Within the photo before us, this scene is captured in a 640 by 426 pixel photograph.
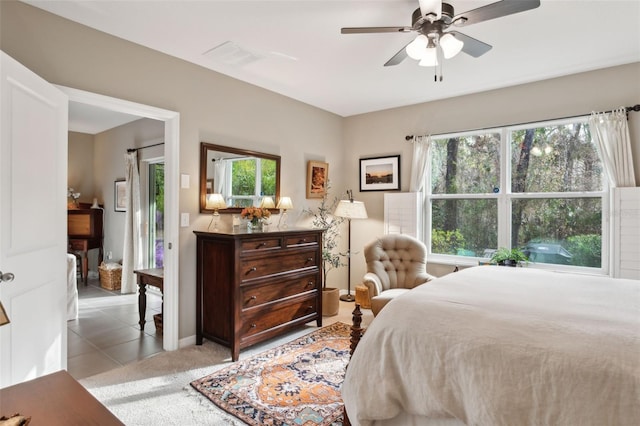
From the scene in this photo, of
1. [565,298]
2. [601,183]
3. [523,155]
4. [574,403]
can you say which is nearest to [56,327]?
[574,403]

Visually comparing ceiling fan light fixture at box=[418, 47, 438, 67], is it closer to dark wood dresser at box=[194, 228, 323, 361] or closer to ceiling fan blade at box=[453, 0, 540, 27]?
ceiling fan blade at box=[453, 0, 540, 27]

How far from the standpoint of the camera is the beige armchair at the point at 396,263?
3766 mm

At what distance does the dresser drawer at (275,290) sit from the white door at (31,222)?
1337 mm

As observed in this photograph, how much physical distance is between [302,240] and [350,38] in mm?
1941

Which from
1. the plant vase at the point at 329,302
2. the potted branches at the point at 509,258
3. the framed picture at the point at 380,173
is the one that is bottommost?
the plant vase at the point at 329,302

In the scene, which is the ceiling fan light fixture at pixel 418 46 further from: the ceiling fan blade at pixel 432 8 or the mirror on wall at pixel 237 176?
the mirror on wall at pixel 237 176

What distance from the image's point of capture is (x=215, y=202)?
3.47 meters

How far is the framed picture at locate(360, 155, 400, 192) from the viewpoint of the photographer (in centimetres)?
480

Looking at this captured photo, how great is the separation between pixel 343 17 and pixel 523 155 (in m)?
2.64

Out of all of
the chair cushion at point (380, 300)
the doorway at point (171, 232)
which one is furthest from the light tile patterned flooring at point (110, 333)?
the chair cushion at point (380, 300)

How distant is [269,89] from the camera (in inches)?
161

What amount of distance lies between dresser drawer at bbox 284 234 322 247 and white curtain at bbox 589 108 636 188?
113 inches

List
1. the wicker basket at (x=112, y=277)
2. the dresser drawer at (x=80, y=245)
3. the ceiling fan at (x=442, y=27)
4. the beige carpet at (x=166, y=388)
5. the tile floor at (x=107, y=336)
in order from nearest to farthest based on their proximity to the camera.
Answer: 1. the ceiling fan at (x=442, y=27)
2. the beige carpet at (x=166, y=388)
3. the tile floor at (x=107, y=336)
4. the wicker basket at (x=112, y=277)
5. the dresser drawer at (x=80, y=245)

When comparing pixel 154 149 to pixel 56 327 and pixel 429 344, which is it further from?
pixel 429 344
